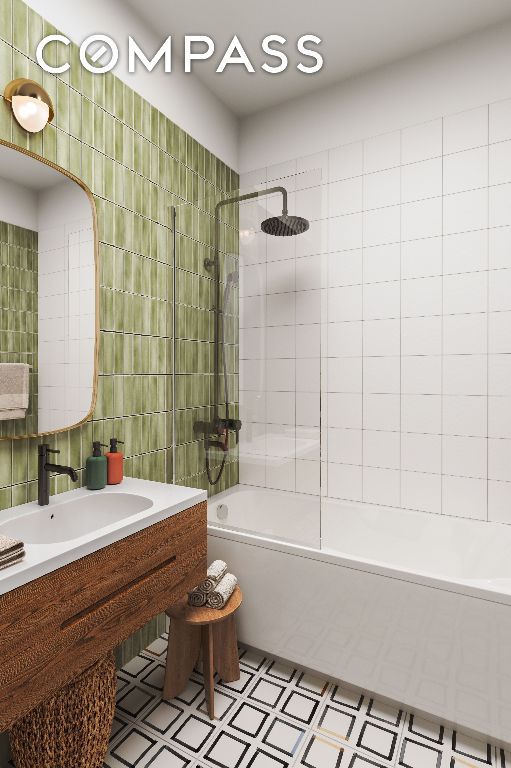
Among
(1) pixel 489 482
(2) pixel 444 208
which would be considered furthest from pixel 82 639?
(2) pixel 444 208

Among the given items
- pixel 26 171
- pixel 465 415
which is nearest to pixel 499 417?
pixel 465 415

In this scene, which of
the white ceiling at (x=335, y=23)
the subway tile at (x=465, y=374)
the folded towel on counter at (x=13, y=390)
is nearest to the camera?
the folded towel on counter at (x=13, y=390)

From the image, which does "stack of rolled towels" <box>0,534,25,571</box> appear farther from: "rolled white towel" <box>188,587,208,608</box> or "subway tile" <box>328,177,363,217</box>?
"subway tile" <box>328,177,363,217</box>

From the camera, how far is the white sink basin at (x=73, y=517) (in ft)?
4.58

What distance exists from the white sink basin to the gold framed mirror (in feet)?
0.91

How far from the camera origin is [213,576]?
5.87 feet

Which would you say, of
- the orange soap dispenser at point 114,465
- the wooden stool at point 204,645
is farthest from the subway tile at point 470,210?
the wooden stool at point 204,645

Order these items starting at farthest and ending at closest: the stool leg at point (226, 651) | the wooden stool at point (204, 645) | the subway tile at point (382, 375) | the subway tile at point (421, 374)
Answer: the subway tile at point (382, 375)
the subway tile at point (421, 374)
the stool leg at point (226, 651)
the wooden stool at point (204, 645)

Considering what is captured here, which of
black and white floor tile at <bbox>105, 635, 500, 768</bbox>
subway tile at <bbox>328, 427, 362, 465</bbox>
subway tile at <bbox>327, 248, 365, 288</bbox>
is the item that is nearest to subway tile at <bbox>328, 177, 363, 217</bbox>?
subway tile at <bbox>327, 248, 365, 288</bbox>

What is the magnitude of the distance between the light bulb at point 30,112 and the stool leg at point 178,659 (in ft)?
6.12

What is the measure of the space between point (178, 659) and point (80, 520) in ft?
2.31

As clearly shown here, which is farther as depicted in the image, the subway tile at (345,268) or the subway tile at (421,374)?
the subway tile at (345,268)

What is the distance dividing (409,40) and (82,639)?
2.89m

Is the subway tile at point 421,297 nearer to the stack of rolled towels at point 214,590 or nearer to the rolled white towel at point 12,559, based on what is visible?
the stack of rolled towels at point 214,590
